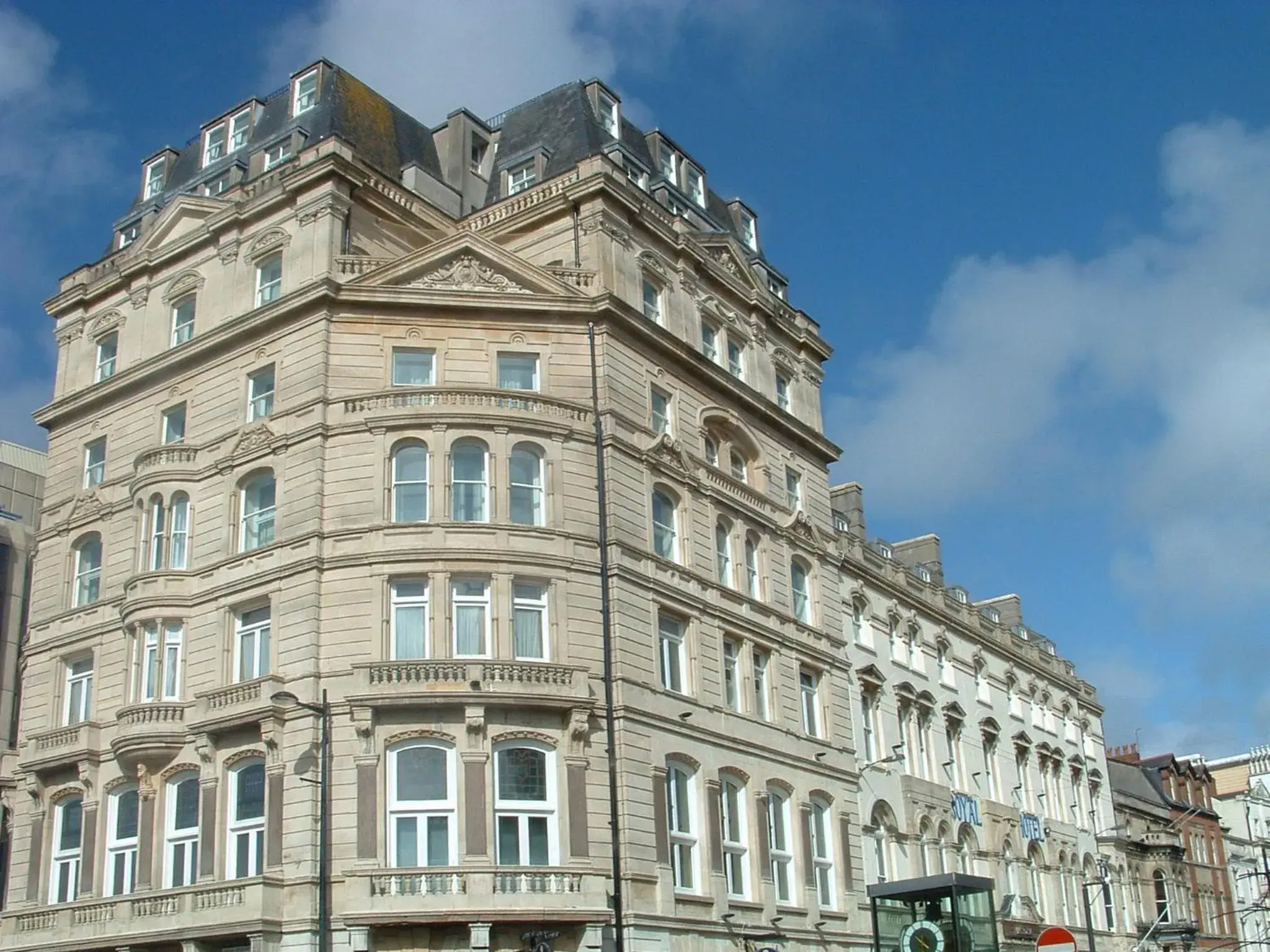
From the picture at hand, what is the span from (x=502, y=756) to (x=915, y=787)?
69.5 ft

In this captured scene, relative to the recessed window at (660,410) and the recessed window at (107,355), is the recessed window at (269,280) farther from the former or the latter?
the recessed window at (660,410)

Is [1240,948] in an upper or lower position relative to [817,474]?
lower

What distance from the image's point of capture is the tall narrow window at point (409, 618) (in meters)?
35.2

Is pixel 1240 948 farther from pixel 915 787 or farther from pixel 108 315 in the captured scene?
pixel 108 315

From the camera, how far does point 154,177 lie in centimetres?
5081

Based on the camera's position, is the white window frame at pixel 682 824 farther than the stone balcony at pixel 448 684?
Yes

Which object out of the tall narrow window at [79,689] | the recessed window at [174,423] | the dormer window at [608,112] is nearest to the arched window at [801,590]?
the dormer window at [608,112]

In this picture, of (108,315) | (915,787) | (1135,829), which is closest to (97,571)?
(108,315)

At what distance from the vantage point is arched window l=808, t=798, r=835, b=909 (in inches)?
1673

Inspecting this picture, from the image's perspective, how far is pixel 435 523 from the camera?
1412 inches

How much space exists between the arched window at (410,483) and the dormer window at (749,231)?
20.3 m

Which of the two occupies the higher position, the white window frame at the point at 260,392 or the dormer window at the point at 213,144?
the dormer window at the point at 213,144

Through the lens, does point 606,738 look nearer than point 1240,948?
Yes

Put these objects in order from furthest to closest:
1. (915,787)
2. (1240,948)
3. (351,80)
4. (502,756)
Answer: (1240,948)
(915,787)
(351,80)
(502,756)
